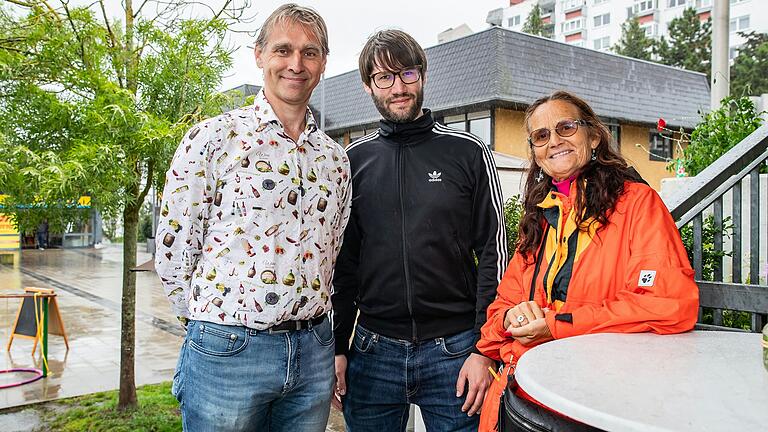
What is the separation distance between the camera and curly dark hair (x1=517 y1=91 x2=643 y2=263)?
6.48 ft

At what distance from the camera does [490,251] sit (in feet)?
7.94

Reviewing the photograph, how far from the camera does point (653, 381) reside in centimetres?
139

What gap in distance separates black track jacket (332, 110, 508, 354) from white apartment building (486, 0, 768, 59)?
190ft

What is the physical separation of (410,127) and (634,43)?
159 ft

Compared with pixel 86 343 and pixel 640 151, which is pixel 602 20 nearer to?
pixel 640 151

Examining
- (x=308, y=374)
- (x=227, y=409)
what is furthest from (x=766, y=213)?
(x=227, y=409)

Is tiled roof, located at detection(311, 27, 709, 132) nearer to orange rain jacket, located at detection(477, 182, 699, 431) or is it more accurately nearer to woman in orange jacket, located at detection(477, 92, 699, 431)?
woman in orange jacket, located at detection(477, 92, 699, 431)

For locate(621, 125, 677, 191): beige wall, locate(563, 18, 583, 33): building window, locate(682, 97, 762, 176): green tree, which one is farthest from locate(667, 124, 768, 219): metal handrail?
locate(563, 18, 583, 33): building window

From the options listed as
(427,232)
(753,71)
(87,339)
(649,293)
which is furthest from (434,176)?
(753,71)

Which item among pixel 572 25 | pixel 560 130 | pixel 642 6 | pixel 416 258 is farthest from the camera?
pixel 572 25

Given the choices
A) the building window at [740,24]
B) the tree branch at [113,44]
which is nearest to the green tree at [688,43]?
the building window at [740,24]

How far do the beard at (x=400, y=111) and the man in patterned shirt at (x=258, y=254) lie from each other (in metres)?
0.34

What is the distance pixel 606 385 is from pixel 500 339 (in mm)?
762

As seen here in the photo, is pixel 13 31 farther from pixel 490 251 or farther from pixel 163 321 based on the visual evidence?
pixel 163 321
